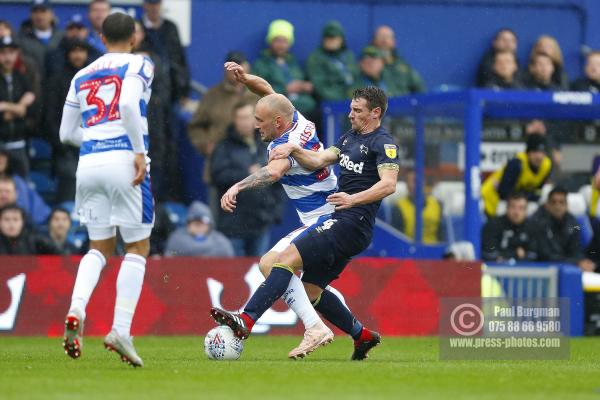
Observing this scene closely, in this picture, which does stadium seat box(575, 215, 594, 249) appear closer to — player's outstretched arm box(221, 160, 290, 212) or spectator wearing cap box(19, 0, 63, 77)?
spectator wearing cap box(19, 0, 63, 77)

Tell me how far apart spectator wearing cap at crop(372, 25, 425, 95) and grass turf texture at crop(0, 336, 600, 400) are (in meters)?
7.40

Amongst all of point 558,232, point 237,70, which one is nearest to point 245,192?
point 558,232

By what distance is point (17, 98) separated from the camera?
16.3 meters

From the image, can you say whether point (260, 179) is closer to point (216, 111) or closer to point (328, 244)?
point (328, 244)

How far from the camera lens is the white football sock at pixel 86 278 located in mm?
9469

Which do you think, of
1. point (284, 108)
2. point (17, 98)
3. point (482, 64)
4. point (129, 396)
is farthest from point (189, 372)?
point (482, 64)

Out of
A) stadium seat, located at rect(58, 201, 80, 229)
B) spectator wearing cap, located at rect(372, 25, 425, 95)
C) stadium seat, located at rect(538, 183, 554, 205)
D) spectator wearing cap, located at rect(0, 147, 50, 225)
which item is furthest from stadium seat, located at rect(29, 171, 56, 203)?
stadium seat, located at rect(538, 183, 554, 205)

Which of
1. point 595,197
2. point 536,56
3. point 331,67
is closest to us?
point 595,197

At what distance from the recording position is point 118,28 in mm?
9617

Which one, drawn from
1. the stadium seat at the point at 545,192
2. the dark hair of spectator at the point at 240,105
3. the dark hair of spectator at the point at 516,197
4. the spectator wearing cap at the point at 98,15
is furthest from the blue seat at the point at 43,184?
the stadium seat at the point at 545,192

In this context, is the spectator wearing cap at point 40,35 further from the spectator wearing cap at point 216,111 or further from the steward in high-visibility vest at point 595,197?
the steward in high-visibility vest at point 595,197

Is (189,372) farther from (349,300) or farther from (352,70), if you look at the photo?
(352,70)

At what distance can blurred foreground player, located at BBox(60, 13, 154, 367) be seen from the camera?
9.48m

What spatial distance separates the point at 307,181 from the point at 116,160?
188cm
